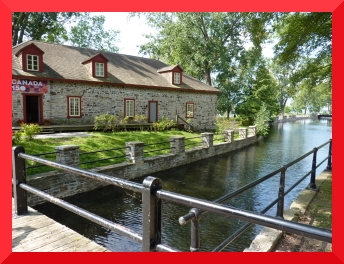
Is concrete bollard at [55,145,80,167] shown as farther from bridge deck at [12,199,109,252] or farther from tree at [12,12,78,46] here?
tree at [12,12,78,46]

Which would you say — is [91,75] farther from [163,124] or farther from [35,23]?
[35,23]

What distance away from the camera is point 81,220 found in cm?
715

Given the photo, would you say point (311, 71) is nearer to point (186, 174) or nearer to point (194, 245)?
point (186, 174)

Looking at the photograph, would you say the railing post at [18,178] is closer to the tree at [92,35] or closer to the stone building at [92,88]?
the stone building at [92,88]

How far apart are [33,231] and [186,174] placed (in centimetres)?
931

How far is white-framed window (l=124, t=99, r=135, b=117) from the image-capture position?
66.2 feet

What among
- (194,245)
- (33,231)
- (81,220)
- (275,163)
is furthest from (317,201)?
(275,163)

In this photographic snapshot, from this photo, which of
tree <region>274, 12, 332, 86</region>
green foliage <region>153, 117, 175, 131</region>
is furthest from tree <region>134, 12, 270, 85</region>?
tree <region>274, 12, 332, 86</region>

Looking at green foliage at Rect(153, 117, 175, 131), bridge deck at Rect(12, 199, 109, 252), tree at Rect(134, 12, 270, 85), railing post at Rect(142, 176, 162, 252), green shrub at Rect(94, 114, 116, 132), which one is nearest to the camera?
railing post at Rect(142, 176, 162, 252)

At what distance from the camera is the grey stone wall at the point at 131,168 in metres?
7.98

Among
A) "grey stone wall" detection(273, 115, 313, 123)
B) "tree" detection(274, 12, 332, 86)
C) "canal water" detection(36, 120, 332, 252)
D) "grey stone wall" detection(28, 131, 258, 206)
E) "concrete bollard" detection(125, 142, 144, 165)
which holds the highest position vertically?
"tree" detection(274, 12, 332, 86)

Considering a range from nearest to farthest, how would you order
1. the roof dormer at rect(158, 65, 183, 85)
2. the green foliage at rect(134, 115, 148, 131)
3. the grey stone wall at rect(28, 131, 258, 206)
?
the grey stone wall at rect(28, 131, 258, 206), the green foliage at rect(134, 115, 148, 131), the roof dormer at rect(158, 65, 183, 85)

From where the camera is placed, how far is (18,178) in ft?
10.9

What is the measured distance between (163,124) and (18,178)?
17285 mm
